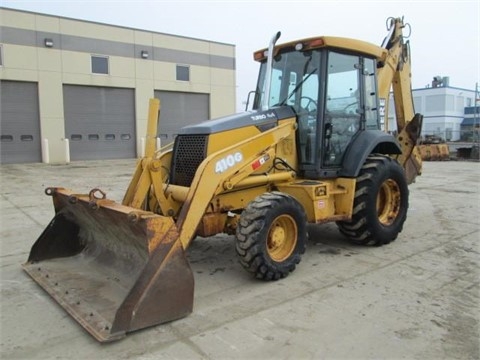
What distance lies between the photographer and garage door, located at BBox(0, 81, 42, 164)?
20.7m

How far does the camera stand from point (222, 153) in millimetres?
4426

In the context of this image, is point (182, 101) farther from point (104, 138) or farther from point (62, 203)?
point (62, 203)

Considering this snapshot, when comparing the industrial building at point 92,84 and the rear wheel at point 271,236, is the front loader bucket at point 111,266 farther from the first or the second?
the industrial building at point 92,84

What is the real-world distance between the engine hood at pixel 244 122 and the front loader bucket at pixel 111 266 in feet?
4.28

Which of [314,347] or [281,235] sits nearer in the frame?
[314,347]

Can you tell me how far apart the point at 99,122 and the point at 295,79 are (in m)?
19.7

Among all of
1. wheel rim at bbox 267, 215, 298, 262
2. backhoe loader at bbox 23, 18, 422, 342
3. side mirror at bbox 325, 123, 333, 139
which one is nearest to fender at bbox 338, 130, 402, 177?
backhoe loader at bbox 23, 18, 422, 342

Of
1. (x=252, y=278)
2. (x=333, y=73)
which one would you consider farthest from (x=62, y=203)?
(x=333, y=73)

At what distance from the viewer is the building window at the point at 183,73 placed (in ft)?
84.5

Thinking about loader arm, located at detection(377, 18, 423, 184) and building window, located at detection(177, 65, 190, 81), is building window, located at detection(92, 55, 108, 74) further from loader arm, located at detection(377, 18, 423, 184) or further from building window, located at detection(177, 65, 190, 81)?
loader arm, located at detection(377, 18, 423, 184)

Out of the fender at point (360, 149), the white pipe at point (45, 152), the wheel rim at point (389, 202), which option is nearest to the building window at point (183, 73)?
the white pipe at point (45, 152)

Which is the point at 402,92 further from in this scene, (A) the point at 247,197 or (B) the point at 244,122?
(A) the point at 247,197

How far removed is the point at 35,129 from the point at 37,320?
20.1 metres

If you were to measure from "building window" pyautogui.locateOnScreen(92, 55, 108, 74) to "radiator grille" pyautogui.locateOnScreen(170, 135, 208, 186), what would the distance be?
1973 cm
